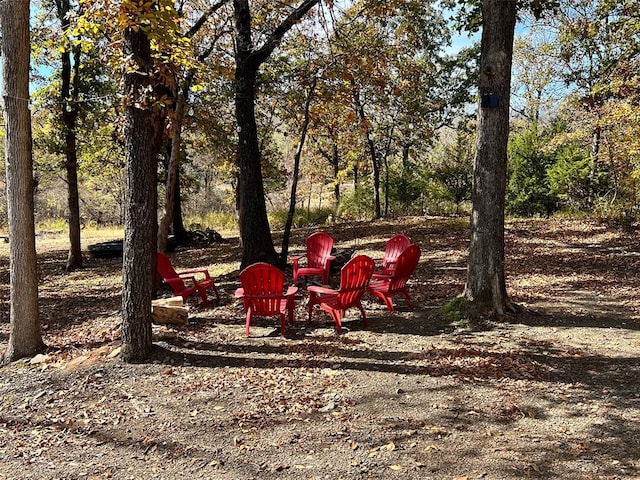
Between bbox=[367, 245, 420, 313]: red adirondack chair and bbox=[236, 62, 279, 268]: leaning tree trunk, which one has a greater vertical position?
bbox=[236, 62, 279, 268]: leaning tree trunk

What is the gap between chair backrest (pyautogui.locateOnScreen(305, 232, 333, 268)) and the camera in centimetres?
802

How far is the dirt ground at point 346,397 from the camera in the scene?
3.17 m

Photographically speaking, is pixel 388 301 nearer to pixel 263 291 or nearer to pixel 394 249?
pixel 394 249

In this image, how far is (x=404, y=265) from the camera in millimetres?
6273

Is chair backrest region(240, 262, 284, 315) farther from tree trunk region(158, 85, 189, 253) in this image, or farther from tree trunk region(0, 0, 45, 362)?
tree trunk region(158, 85, 189, 253)

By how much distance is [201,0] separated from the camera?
9.30m

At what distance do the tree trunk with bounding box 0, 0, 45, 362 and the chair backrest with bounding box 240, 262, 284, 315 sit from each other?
2.28 meters

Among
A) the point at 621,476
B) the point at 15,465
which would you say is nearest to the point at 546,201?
the point at 621,476

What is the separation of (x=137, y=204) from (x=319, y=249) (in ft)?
12.1

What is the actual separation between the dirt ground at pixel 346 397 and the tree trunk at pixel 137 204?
0.34 meters

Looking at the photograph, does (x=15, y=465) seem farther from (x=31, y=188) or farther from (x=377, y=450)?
(x=31, y=188)

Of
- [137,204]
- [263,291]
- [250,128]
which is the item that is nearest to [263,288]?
[263,291]

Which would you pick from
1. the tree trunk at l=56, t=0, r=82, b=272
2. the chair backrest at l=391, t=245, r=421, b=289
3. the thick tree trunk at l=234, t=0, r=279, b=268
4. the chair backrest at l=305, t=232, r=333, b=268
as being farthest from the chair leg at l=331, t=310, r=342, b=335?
the tree trunk at l=56, t=0, r=82, b=272

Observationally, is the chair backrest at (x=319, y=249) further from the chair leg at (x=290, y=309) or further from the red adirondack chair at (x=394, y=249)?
the chair leg at (x=290, y=309)
